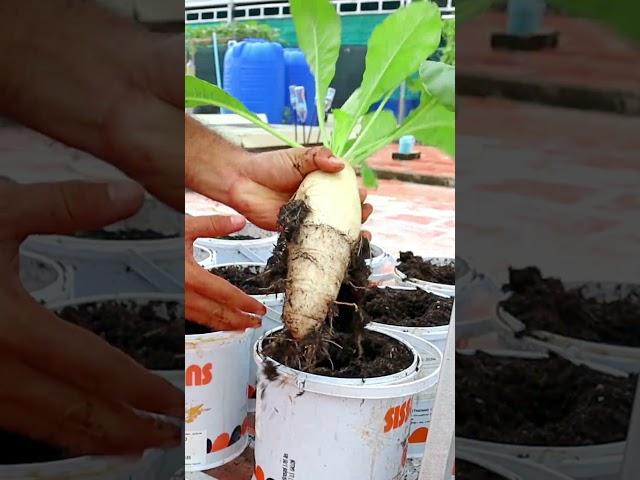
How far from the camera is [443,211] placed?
3.87m

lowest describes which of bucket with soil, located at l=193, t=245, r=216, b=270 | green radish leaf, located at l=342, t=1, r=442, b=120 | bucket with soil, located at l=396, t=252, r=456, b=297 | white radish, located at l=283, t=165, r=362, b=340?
bucket with soil, located at l=396, t=252, r=456, b=297

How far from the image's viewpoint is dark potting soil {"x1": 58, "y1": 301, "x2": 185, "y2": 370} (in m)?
0.40

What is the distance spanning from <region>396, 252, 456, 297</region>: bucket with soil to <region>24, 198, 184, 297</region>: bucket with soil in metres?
1.35

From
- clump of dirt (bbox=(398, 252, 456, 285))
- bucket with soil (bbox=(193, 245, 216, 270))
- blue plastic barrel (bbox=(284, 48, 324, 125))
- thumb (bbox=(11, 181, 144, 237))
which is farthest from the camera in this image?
blue plastic barrel (bbox=(284, 48, 324, 125))

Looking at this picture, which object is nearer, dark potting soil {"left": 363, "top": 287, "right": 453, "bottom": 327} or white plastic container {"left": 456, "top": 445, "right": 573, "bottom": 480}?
white plastic container {"left": 456, "top": 445, "right": 573, "bottom": 480}

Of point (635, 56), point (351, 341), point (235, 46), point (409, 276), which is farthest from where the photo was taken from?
point (235, 46)

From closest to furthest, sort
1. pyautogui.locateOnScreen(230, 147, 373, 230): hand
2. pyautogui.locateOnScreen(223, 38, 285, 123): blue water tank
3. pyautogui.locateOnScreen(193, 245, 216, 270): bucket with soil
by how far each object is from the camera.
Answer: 1. pyautogui.locateOnScreen(230, 147, 373, 230): hand
2. pyautogui.locateOnScreen(193, 245, 216, 270): bucket with soil
3. pyautogui.locateOnScreen(223, 38, 285, 123): blue water tank

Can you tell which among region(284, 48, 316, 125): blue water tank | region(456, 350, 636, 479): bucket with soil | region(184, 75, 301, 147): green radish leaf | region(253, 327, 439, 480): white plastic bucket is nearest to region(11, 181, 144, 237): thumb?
region(456, 350, 636, 479): bucket with soil

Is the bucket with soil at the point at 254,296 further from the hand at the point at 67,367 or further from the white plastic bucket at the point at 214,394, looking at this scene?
the hand at the point at 67,367

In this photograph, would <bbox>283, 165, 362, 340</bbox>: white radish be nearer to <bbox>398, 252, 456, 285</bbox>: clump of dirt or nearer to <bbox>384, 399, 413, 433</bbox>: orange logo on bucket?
<bbox>384, 399, 413, 433</bbox>: orange logo on bucket

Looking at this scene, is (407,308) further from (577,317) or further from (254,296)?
(577,317)

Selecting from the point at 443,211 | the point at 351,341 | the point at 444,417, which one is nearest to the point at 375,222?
the point at 443,211

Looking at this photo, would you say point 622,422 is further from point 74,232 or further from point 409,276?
point 409,276

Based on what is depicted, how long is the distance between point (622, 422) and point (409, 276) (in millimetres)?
1366
